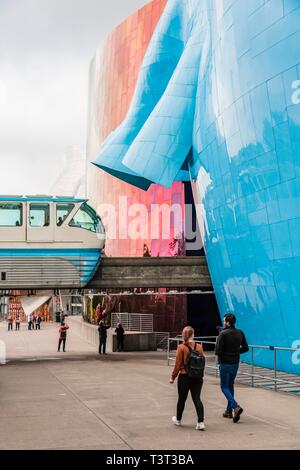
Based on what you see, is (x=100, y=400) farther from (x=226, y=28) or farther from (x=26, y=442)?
(x=226, y=28)

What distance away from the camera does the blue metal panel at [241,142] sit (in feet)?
45.6

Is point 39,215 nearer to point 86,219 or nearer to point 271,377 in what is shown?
point 86,219

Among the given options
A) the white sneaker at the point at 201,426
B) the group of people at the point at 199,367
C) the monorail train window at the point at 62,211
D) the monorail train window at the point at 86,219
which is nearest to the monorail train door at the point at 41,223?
the monorail train window at the point at 62,211

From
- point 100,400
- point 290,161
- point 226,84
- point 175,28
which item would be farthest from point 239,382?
point 175,28

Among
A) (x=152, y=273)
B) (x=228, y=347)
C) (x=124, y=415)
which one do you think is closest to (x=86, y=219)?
(x=152, y=273)

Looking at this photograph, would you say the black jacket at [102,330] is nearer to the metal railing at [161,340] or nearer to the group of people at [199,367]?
the metal railing at [161,340]

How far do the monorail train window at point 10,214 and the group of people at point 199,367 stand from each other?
1310 cm

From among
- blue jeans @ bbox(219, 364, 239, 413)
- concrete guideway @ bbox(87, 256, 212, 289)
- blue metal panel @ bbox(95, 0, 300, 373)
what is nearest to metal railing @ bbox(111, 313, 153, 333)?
concrete guideway @ bbox(87, 256, 212, 289)

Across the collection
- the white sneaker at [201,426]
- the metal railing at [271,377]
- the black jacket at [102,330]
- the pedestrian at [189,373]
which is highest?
the pedestrian at [189,373]

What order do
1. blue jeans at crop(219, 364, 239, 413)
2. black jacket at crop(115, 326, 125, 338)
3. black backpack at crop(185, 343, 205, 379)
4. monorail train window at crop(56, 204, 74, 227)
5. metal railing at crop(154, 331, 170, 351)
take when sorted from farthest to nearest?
1. metal railing at crop(154, 331, 170, 351)
2. black jacket at crop(115, 326, 125, 338)
3. monorail train window at crop(56, 204, 74, 227)
4. blue jeans at crop(219, 364, 239, 413)
5. black backpack at crop(185, 343, 205, 379)

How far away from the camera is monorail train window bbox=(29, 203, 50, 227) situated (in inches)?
808

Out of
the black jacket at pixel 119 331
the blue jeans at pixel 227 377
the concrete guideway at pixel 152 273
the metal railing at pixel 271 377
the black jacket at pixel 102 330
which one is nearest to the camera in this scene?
the blue jeans at pixel 227 377

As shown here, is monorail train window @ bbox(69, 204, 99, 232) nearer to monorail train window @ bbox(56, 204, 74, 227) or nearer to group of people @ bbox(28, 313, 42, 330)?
monorail train window @ bbox(56, 204, 74, 227)

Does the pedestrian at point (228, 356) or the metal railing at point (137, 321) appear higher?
the pedestrian at point (228, 356)
